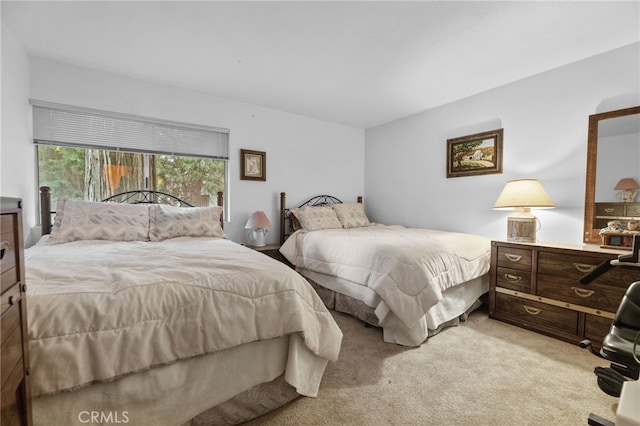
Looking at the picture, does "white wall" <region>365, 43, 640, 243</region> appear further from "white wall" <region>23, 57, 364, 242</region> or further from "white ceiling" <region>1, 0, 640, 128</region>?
"white wall" <region>23, 57, 364, 242</region>

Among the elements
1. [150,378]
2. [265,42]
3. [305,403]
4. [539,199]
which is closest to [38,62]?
[265,42]

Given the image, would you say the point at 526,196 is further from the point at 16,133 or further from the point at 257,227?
the point at 16,133

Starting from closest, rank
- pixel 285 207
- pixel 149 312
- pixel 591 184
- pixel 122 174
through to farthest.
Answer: pixel 149 312 < pixel 591 184 < pixel 122 174 < pixel 285 207

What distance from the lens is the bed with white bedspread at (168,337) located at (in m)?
0.93

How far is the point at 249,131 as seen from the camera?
11.4ft

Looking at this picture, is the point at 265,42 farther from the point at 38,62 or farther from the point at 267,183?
the point at 38,62

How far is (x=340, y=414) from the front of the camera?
135 centimetres

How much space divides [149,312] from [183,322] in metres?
0.13

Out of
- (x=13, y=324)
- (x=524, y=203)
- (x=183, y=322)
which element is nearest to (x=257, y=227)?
(x=183, y=322)

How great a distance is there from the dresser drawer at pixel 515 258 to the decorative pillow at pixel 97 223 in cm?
315

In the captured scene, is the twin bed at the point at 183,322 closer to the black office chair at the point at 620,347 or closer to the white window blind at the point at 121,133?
the white window blind at the point at 121,133

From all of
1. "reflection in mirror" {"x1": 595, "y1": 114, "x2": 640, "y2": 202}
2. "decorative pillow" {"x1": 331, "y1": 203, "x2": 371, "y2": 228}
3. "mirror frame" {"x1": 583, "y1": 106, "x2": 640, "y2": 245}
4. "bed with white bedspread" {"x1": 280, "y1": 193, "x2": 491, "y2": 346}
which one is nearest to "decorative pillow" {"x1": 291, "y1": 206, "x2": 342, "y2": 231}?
"decorative pillow" {"x1": 331, "y1": 203, "x2": 371, "y2": 228}

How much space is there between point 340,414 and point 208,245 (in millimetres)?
1416

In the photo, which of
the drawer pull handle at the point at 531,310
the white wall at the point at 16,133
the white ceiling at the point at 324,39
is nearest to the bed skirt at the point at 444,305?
the drawer pull handle at the point at 531,310
